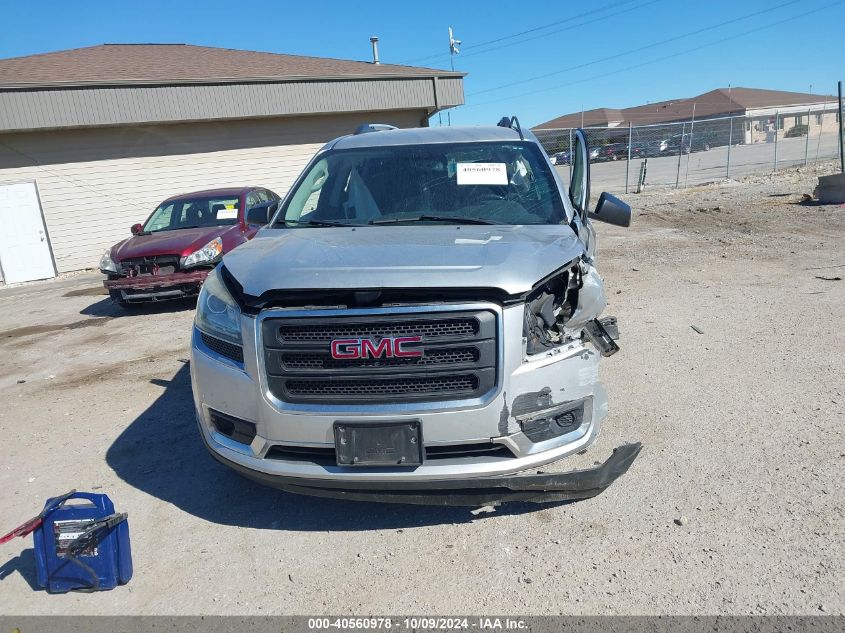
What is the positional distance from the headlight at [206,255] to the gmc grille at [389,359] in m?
6.38

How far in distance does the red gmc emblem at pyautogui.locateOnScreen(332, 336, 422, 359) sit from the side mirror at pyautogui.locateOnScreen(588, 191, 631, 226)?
1.92 meters

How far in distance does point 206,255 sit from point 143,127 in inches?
342

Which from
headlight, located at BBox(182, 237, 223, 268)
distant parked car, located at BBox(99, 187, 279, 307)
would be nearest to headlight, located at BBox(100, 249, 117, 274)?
distant parked car, located at BBox(99, 187, 279, 307)

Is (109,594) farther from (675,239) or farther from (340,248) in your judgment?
(675,239)

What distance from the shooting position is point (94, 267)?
16.2m

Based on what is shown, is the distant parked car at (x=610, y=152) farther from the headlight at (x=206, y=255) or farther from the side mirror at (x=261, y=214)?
the side mirror at (x=261, y=214)

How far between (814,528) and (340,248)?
267 cm

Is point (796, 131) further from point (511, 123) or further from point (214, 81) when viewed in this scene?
point (511, 123)

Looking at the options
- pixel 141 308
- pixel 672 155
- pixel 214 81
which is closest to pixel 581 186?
pixel 141 308

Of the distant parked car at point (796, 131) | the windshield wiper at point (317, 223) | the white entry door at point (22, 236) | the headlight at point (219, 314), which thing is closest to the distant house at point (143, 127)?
the white entry door at point (22, 236)

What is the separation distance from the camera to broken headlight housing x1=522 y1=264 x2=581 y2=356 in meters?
3.13

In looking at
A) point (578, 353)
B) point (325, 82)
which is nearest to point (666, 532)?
point (578, 353)

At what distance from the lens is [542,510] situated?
3.51 meters

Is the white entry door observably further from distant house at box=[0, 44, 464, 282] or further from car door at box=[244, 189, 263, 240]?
car door at box=[244, 189, 263, 240]
